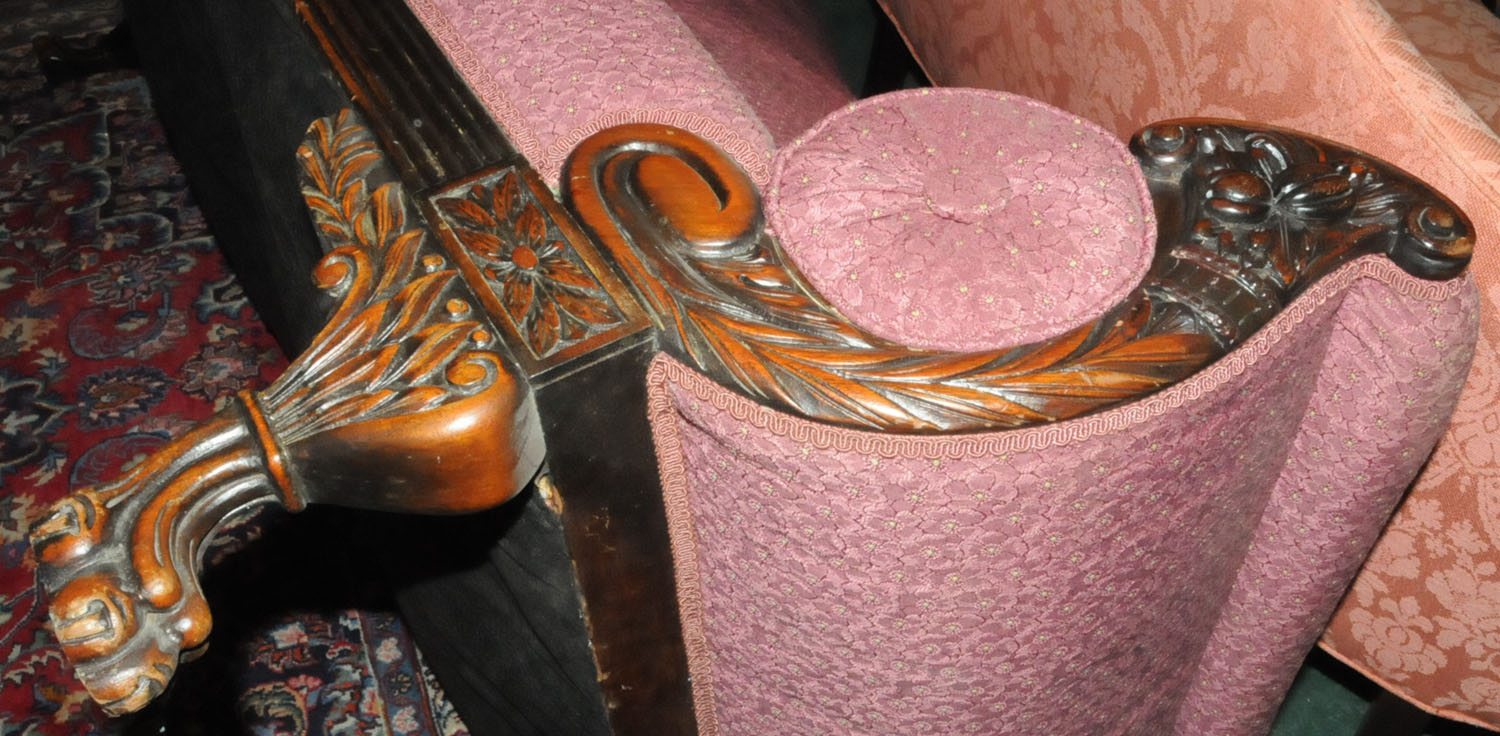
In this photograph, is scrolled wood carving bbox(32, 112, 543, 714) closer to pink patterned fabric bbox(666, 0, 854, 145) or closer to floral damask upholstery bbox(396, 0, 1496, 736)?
floral damask upholstery bbox(396, 0, 1496, 736)

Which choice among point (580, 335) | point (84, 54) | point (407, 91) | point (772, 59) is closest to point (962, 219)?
point (580, 335)

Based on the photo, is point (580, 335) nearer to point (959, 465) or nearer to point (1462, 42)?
point (959, 465)

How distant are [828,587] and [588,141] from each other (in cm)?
28

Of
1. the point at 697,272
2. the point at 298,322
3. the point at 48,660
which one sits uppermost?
the point at 697,272

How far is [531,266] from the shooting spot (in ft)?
2.22

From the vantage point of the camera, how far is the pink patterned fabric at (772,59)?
114cm

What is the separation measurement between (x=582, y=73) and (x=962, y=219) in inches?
A: 10.3

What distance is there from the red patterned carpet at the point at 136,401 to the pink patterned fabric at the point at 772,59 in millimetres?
639

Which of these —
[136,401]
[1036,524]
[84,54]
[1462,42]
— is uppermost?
[1036,524]

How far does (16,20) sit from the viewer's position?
2.29 meters

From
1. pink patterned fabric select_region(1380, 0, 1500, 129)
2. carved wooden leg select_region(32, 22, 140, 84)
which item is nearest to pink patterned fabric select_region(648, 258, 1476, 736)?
pink patterned fabric select_region(1380, 0, 1500, 129)

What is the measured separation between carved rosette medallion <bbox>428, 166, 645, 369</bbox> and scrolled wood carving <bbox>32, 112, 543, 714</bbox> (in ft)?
0.06

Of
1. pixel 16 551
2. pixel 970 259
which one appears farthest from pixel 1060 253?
pixel 16 551

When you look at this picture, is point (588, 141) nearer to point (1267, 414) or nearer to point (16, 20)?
point (1267, 414)
